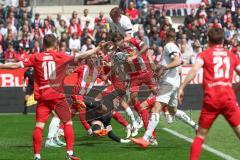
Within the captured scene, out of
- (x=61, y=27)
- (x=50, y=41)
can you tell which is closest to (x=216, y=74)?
(x=50, y=41)

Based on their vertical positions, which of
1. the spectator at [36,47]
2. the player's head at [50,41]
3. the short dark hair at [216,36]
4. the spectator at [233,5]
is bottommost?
the spectator at [36,47]

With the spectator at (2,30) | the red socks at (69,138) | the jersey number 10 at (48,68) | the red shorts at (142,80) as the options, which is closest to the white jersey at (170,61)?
the red shorts at (142,80)

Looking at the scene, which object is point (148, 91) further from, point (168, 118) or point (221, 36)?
point (221, 36)

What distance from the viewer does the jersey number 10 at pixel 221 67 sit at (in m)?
11.1

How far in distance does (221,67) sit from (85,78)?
637cm

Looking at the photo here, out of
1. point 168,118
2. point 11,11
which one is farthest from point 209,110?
point 11,11

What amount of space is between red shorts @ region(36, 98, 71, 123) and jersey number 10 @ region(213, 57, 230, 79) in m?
3.14

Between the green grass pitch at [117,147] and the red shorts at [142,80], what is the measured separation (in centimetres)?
112

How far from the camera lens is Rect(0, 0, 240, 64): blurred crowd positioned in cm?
2825

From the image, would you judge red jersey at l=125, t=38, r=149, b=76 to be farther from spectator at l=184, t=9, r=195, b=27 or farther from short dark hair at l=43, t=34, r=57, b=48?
spectator at l=184, t=9, r=195, b=27

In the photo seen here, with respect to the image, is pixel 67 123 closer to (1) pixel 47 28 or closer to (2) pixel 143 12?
(1) pixel 47 28

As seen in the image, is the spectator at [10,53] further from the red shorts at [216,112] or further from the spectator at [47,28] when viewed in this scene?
the red shorts at [216,112]

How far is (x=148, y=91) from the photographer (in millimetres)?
16250

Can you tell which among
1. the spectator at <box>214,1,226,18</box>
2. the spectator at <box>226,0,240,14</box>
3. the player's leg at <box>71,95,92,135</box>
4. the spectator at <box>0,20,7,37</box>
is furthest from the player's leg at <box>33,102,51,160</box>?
the spectator at <box>226,0,240,14</box>
